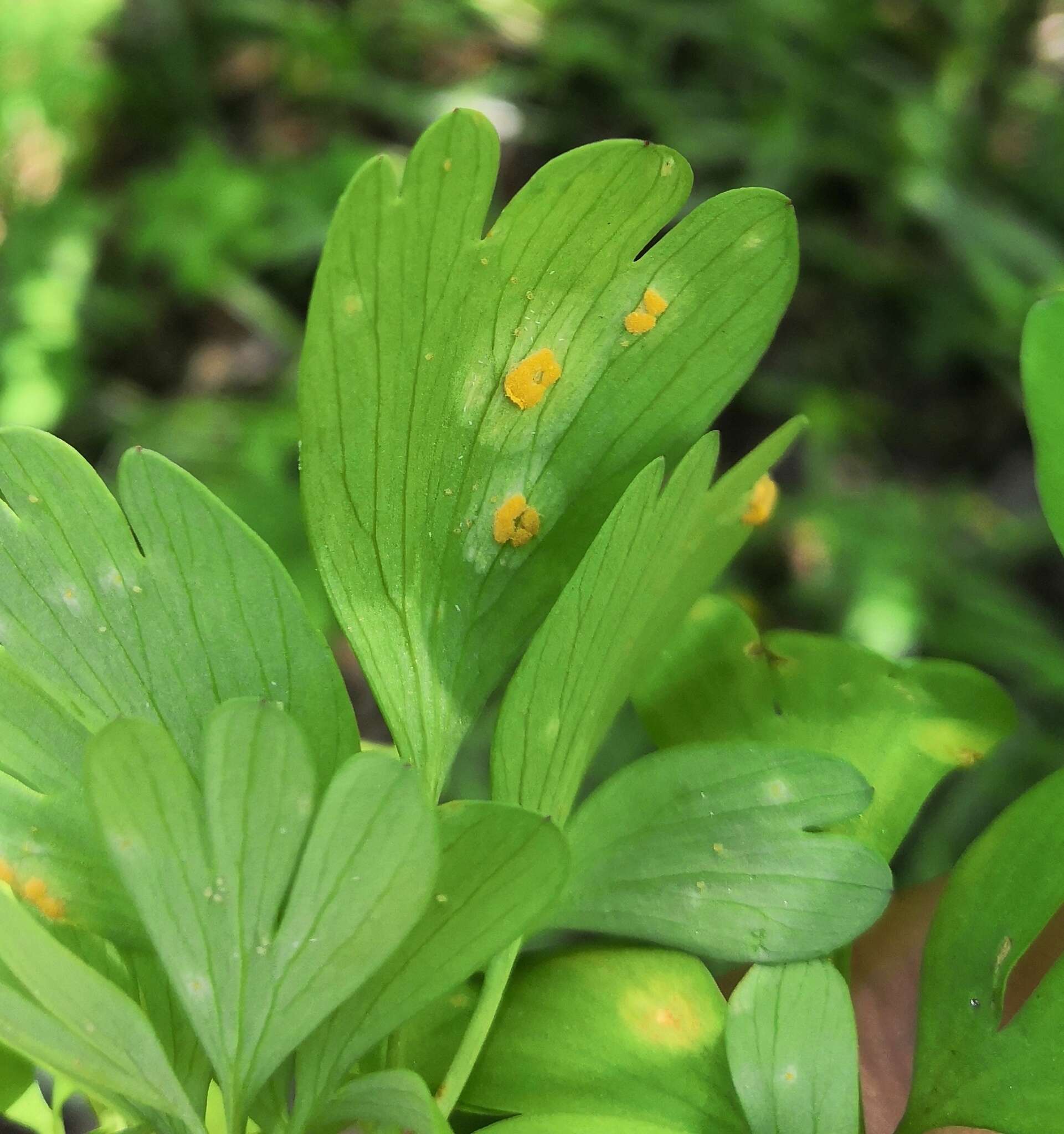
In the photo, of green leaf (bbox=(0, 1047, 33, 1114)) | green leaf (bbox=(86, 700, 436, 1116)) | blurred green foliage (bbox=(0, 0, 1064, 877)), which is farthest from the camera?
blurred green foliage (bbox=(0, 0, 1064, 877))

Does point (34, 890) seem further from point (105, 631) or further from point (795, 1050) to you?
point (795, 1050)

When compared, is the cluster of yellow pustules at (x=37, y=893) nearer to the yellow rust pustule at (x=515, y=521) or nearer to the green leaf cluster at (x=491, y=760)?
the green leaf cluster at (x=491, y=760)

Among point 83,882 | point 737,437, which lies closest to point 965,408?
point 737,437

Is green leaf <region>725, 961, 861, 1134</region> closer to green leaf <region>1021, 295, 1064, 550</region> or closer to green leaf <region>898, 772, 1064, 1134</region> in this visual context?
green leaf <region>898, 772, 1064, 1134</region>

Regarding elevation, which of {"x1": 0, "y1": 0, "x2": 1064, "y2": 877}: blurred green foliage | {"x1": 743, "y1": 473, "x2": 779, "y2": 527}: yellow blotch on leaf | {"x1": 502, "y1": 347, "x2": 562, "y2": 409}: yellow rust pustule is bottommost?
{"x1": 0, "y1": 0, "x2": 1064, "y2": 877}: blurred green foliage

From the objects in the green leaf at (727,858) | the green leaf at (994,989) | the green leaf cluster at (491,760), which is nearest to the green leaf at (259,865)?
the green leaf cluster at (491,760)

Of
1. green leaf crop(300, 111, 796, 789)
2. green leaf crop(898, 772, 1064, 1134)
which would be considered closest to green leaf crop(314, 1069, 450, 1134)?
green leaf crop(300, 111, 796, 789)

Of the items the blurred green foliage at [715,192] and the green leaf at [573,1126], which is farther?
the blurred green foliage at [715,192]

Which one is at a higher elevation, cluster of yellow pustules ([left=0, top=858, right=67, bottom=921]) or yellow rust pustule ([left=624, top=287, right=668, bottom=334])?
yellow rust pustule ([left=624, top=287, right=668, bottom=334])

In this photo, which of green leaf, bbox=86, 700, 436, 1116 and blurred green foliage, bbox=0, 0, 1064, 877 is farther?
blurred green foliage, bbox=0, 0, 1064, 877
